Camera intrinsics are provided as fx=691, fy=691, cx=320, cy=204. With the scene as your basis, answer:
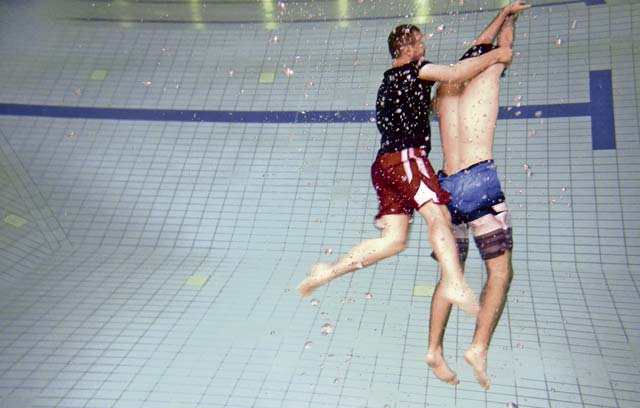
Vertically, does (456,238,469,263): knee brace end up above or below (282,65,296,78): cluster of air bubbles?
above

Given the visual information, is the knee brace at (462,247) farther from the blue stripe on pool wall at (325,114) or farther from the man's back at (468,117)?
the blue stripe on pool wall at (325,114)

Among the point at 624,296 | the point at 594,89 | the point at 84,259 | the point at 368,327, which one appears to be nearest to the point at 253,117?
the point at 84,259

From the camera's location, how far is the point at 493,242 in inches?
42.4

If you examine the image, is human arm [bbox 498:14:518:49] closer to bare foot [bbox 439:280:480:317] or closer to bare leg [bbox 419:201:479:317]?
bare leg [bbox 419:201:479:317]

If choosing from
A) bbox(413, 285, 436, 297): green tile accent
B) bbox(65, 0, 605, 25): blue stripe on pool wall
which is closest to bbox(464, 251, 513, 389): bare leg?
bbox(413, 285, 436, 297): green tile accent

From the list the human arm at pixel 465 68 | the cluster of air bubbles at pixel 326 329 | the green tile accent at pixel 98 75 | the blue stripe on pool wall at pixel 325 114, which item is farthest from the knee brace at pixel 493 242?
the green tile accent at pixel 98 75

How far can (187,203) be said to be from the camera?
209 centimetres

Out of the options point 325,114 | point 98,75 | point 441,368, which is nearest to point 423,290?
point 441,368

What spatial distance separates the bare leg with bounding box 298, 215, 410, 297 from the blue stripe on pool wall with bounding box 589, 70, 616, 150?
3.12 ft

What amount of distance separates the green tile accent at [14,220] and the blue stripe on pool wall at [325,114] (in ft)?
1.44

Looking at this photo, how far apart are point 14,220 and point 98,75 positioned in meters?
0.64

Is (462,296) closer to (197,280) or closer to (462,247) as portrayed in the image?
(462,247)

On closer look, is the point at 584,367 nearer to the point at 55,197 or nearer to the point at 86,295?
the point at 86,295

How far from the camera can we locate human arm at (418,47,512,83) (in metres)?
1.02
